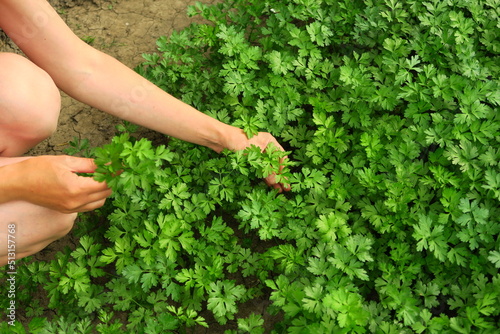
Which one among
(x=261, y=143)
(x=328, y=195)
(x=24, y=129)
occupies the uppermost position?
(x=24, y=129)

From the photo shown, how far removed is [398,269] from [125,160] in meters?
1.51

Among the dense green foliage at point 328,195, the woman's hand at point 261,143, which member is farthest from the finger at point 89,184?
the woman's hand at point 261,143

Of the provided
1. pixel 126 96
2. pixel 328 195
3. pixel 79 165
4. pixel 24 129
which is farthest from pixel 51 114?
pixel 328 195

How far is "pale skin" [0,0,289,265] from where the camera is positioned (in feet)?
6.64

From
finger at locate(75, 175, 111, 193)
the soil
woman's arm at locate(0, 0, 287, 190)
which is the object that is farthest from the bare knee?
the soil

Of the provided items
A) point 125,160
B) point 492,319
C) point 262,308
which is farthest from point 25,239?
point 492,319

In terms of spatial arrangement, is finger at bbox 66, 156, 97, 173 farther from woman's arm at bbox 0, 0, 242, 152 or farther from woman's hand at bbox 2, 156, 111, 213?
woman's arm at bbox 0, 0, 242, 152

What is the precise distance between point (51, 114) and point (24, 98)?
0.20 meters

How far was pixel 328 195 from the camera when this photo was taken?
2.61m

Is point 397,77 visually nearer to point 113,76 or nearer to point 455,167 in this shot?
point 455,167

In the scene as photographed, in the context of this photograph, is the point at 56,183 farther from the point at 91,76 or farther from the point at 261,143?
the point at 261,143

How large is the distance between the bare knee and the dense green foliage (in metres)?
0.63

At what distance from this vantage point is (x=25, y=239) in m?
2.28

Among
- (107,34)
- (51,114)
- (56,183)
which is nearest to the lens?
(56,183)
